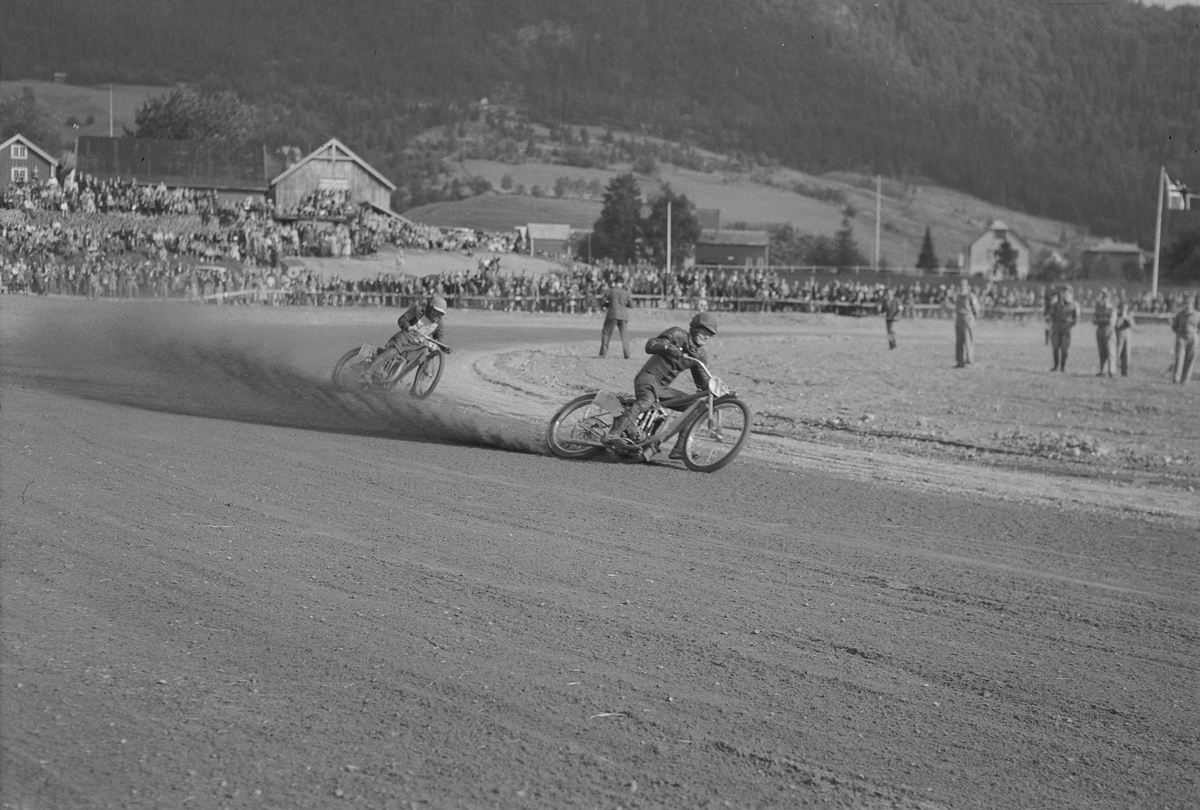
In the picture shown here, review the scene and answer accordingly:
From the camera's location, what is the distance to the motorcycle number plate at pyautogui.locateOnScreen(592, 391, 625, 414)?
12750mm

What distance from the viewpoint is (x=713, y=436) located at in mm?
12812

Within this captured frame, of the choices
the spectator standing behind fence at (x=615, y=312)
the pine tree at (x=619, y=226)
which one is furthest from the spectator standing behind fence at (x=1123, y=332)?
the pine tree at (x=619, y=226)

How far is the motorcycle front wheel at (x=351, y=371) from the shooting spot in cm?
1695

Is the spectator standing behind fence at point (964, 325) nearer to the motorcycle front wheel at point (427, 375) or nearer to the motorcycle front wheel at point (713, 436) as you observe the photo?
the motorcycle front wheel at point (427, 375)

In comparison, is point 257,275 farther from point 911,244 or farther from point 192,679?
point 911,244

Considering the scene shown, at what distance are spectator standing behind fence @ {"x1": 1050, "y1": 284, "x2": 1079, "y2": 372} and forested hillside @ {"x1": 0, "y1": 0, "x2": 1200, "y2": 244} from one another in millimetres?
7575

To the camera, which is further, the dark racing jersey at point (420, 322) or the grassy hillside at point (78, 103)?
the dark racing jersey at point (420, 322)

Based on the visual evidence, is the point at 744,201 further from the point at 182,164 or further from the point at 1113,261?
the point at 182,164

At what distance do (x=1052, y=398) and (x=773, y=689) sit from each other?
1887 cm

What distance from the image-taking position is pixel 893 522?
10.5 metres

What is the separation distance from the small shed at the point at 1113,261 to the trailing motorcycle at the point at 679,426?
50.6m

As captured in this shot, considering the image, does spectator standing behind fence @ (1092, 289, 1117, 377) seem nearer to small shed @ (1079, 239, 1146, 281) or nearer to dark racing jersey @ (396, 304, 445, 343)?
dark racing jersey @ (396, 304, 445, 343)

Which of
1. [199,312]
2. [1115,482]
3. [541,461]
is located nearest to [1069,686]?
[541,461]

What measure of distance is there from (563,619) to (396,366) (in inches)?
430
